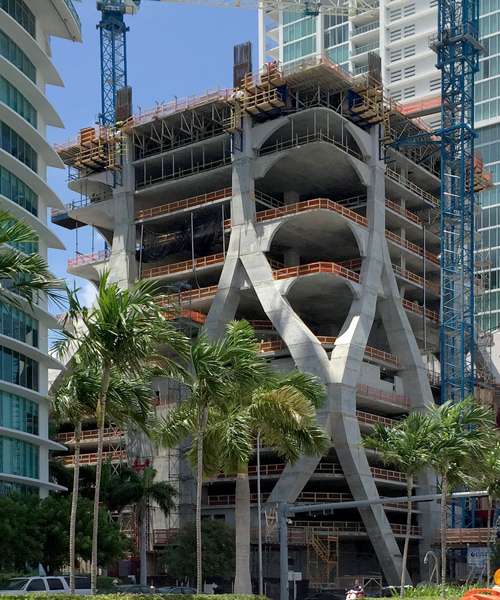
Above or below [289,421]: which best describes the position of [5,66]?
above

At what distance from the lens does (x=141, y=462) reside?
8762 cm

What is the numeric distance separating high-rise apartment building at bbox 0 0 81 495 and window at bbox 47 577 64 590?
15058 mm

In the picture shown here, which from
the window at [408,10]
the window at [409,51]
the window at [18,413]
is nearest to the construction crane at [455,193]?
the window at [18,413]

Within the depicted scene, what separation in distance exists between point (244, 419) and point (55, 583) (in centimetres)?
1236

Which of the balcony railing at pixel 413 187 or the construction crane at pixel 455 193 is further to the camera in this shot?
the balcony railing at pixel 413 187

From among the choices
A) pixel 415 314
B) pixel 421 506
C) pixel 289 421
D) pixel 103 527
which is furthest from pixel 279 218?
pixel 289 421

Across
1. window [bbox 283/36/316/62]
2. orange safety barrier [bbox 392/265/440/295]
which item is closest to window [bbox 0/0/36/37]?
orange safety barrier [bbox 392/265/440/295]

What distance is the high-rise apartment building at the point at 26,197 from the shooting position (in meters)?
62.9

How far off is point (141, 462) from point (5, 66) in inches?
1397

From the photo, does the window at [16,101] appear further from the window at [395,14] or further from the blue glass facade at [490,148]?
the window at [395,14]

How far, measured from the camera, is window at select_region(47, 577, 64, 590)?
4584 centimetres

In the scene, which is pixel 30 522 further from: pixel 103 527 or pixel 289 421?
pixel 289 421

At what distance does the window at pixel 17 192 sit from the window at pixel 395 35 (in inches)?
3439

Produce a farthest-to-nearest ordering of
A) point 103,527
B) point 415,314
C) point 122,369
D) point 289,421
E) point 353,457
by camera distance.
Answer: point 415,314 → point 353,457 → point 103,527 → point 289,421 → point 122,369
